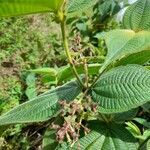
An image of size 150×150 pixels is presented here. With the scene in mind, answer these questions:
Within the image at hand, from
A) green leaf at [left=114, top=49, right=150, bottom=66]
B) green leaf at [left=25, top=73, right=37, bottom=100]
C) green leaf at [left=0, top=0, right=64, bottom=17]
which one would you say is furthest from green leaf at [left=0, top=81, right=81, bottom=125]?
green leaf at [left=25, top=73, right=37, bottom=100]

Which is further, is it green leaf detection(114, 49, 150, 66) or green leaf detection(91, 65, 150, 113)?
green leaf detection(114, 49, 150, 66)

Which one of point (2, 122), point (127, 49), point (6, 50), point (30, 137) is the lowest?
point (30, 137)

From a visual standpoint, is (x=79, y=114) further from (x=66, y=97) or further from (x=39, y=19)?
(x=39, y=19)

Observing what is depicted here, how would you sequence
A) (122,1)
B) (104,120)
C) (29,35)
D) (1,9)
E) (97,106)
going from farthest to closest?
(29,35)
(122,1)
(104,120)
(97,106)
(1,9)

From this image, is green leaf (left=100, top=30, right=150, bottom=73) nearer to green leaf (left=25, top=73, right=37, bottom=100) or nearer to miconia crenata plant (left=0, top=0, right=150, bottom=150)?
miconia crenata plant (left=0, top=0, right=150, bottom=150)

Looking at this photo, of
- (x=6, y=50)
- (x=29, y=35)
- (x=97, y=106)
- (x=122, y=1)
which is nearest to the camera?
(x=97, y=106)

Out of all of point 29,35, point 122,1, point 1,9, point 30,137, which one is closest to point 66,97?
point 1,9
